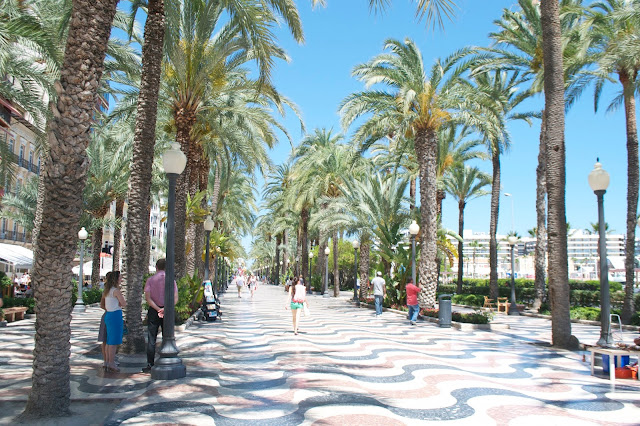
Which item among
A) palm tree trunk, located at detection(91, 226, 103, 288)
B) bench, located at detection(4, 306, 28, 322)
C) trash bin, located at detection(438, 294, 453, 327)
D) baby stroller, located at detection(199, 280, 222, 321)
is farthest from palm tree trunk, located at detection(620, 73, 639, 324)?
palm tree trunk, located at detection(91, 226, 103, 288)

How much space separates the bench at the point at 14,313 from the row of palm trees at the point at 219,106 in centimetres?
291

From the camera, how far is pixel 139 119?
991 cm

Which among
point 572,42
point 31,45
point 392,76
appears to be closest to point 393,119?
point 392,76

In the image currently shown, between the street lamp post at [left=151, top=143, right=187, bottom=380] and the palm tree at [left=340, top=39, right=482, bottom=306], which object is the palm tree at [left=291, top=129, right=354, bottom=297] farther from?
the street lamp post at [left=151, top=143, right=187, bottom=380]

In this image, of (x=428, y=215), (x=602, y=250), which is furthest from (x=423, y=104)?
(x=602, y=250)

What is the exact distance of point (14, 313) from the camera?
16.1 m

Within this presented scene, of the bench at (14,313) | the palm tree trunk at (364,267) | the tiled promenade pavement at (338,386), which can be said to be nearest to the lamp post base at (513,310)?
the palm tree trunk at (364,267)

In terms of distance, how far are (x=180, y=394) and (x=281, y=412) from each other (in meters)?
1.55

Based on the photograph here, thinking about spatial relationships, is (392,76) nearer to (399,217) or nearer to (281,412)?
(399,217)

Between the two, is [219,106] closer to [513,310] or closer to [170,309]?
[170,309]

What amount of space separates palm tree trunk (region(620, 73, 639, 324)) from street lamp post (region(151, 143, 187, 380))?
16.8 m

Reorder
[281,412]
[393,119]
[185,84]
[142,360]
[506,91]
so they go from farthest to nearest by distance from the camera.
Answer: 1. [506,91]
2. [393,119]
3. [185,84]
4. [142,360]
5. [281,412]

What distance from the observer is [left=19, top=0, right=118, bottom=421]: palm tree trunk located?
554cm

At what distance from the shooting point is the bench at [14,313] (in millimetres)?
15570
